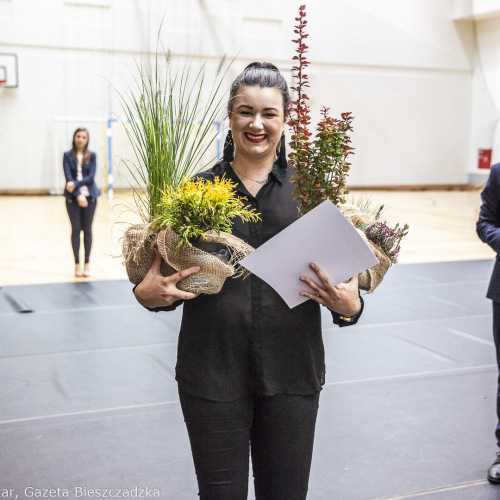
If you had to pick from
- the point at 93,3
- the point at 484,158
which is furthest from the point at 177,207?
the point at 484,158

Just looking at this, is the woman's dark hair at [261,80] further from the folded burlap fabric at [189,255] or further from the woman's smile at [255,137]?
the folded burlap fabric at [189,255]

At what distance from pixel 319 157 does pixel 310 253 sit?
0.21 m

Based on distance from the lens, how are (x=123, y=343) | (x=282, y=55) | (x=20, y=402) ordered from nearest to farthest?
(x=20, y=402), (x=123, y=343), (x=282, y=55)

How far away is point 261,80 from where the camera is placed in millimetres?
1559

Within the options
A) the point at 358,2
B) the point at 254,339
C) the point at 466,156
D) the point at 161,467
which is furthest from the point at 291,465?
the point at 466,156

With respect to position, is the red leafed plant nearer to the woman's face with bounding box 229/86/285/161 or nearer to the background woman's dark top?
the woman's face with bounding box 229/86/285/161

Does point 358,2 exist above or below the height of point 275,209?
above

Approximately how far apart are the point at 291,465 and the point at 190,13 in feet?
42.7

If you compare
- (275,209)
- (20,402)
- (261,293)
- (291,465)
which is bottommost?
(20,402)

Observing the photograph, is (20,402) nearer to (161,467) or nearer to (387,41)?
(161,467)

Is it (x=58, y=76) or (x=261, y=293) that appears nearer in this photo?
(x=261, y=293)

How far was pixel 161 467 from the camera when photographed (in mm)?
2830

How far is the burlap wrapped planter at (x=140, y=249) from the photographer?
5.05 ft

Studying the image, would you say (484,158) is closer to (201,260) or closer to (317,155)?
(317,155)
